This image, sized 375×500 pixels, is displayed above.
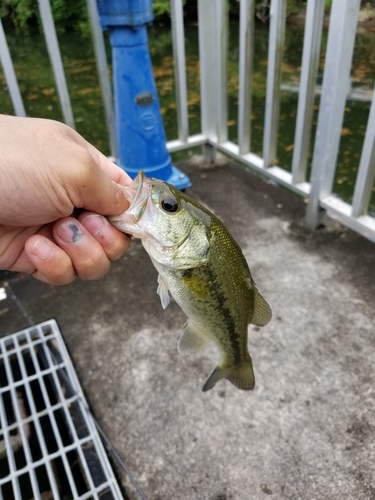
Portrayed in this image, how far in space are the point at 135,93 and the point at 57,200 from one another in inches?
78.7

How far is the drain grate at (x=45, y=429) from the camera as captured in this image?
1.90m

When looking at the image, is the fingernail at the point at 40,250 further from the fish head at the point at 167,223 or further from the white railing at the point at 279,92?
the white railing at the point at 279,92

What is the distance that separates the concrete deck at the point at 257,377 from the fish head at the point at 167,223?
1041 millimetres

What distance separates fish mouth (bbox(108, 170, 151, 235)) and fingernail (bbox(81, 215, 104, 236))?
0.11 feet

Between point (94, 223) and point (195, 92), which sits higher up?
point (94, 223)

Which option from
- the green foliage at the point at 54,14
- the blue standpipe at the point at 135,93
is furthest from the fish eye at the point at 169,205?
the green foliage at the point at 54,14

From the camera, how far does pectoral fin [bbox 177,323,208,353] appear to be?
1.73m

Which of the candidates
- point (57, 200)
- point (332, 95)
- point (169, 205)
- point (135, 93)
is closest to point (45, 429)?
point (57, 200)

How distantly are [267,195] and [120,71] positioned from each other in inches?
61.7

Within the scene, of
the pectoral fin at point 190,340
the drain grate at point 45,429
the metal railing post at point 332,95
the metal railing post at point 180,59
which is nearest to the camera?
the pectoral fin at point 190,340

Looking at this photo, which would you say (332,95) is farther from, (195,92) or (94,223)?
(195,92)

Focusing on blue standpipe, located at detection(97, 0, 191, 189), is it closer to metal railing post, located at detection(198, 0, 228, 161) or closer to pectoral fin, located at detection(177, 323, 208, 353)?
metal railing post, located at detection(198, 0, 228, 161)

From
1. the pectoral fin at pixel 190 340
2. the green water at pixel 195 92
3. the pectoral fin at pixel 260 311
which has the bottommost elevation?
the green water at pixel 195 92

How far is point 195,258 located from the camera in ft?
4.84
